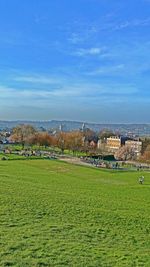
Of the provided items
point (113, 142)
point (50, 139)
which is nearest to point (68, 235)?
point (50, 139)

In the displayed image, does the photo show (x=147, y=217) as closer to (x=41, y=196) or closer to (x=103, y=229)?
(x=103, y=229)

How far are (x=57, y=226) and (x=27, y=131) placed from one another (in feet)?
313

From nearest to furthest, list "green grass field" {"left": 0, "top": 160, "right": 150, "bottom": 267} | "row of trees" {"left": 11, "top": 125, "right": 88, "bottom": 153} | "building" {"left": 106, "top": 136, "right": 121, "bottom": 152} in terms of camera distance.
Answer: "green grass field" {"left": 0, "top": 160, "right": 150, "bottom": 267}
"row of trees" {"left": 11, "top": 125, "right": 88, "bottom": 153}
"building" {"left": 106, "top": 136, "right": 121, "bottom": 152}

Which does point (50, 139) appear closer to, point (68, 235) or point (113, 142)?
point (113, 142)

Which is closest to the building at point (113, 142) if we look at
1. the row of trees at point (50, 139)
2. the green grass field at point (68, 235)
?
the row of trees at point (50, 139)

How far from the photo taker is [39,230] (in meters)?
11.2

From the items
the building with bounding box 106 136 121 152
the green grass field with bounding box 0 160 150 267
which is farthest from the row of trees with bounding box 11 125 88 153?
the green grass field with bounding box 0 160 150 267

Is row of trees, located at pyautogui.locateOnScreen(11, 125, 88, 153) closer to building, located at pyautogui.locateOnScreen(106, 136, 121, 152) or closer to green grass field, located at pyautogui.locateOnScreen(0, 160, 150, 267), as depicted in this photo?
building, located at pyautogui.locateOnScreen(106, 136, 121, 152)

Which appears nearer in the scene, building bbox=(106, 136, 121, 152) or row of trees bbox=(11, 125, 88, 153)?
row of trees bbox=(11, 125, 88, 153)

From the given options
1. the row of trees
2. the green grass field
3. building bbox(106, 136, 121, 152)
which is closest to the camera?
the green grass field

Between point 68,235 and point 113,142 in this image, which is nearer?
point 68,235

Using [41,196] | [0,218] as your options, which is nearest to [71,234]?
[0,218]

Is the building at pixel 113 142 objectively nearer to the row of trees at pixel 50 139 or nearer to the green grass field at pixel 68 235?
the row of trees at pixel 50 139

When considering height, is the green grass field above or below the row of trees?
below
